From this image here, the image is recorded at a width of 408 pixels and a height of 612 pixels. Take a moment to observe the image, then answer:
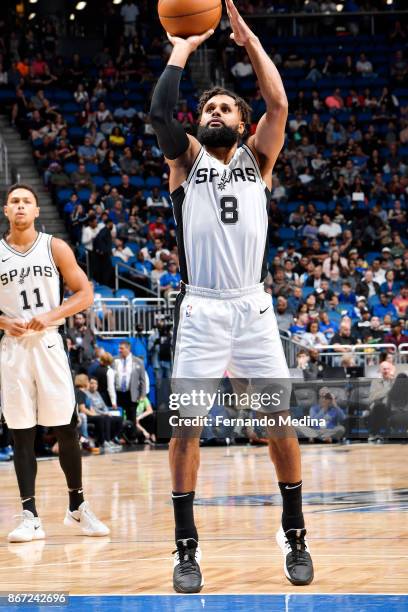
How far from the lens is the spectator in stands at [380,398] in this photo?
1536cm

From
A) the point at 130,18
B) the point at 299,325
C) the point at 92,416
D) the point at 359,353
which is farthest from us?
the point at 130,18

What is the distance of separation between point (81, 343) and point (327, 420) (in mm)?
3554

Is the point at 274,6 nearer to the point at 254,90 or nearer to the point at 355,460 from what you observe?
the point at 254,90

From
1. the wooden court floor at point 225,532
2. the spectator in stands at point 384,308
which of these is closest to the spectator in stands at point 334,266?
the spectator in stands at point 384,308

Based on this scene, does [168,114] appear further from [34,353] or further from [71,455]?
[71,455]

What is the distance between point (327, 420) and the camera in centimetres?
1507

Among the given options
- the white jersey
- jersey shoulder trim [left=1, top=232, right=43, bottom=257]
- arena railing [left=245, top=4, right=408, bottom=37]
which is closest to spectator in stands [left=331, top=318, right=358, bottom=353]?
jersey shoulder trim [left=1, top=232, right=43, bottom=257]

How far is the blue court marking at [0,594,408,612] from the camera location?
441 centimetres

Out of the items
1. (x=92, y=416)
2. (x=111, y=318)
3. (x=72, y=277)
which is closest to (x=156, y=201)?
(x=111, y=318)

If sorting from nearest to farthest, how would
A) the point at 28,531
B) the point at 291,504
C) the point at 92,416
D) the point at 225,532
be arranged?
the point at 291,504
the point at 28,531
the point at 225,532
the point at 92,416

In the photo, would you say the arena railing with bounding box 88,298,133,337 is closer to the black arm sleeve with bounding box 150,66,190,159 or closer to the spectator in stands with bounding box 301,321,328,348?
the spectator in stands with bounding box 301,321,328,348

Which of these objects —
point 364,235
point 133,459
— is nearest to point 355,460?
point 133,459

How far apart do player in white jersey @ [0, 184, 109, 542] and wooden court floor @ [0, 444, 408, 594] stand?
14.4 inches

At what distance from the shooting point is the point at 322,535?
6613 mm
